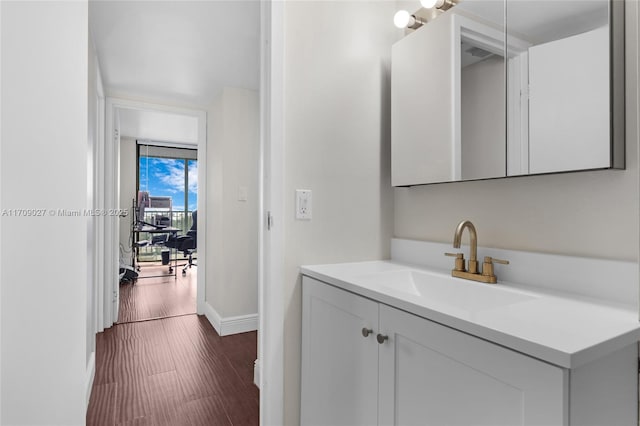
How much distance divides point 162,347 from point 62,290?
1973 mm

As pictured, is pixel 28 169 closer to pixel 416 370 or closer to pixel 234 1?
pixel 416 370

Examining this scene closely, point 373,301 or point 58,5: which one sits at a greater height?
point 58,5

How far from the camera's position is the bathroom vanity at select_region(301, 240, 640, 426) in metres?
0.65

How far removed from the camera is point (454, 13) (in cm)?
136

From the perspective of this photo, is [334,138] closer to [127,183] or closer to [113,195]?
[113,195]

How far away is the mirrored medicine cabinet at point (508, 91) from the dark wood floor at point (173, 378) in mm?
1524

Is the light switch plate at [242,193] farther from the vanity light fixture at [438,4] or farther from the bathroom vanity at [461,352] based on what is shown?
the vanity light fixture at [438,4]

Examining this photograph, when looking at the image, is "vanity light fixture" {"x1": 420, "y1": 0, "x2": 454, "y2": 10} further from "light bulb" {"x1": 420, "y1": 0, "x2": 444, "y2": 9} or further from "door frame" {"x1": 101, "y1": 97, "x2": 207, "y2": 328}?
"door frame" {"x1": 101, "y1": 97, "x2": 207, "y2": 328}

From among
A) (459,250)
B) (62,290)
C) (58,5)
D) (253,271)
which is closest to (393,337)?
(459,250)

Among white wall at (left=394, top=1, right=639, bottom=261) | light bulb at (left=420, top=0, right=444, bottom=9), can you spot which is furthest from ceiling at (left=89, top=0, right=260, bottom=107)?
white wall at (left=394, top=1, right=639, bottom=261)

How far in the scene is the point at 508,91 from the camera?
1.18 metres

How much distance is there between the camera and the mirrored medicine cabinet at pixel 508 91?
961mm

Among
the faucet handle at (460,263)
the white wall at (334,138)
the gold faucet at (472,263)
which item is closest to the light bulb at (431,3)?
the white wall at (334,138)

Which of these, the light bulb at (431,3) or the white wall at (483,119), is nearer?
the white wall at (483,119)
